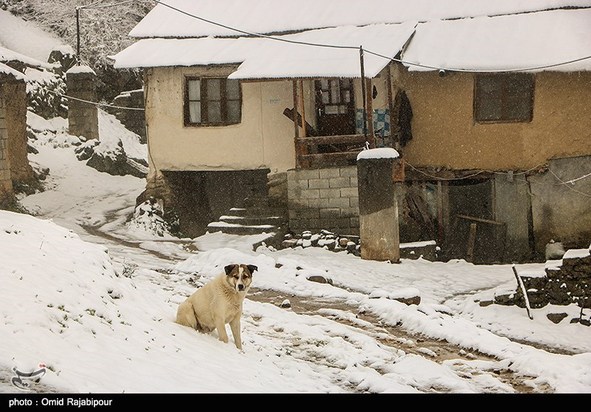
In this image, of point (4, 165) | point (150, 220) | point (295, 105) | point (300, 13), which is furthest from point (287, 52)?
point (4, 165)

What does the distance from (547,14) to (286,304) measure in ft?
34.6

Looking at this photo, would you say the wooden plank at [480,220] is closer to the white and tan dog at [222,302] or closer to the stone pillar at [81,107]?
the white and tan dog at [222,302]

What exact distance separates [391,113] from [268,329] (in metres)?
9.65

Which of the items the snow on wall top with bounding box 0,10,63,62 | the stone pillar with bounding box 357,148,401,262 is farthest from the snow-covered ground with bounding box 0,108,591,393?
the snow on wall top with bounding box 0,10,63,62

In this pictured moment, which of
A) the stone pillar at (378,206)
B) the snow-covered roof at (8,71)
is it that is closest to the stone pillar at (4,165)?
the snow-covered roof at (8,71)

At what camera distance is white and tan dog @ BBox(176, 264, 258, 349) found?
905 cm

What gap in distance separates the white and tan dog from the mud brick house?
9.49m

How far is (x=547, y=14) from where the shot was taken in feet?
62.8

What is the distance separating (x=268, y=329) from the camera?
11.5 metres

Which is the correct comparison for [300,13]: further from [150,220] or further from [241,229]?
[150,220]

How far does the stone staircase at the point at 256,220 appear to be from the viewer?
19.9m

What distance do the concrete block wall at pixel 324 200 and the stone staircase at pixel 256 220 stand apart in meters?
0.46
